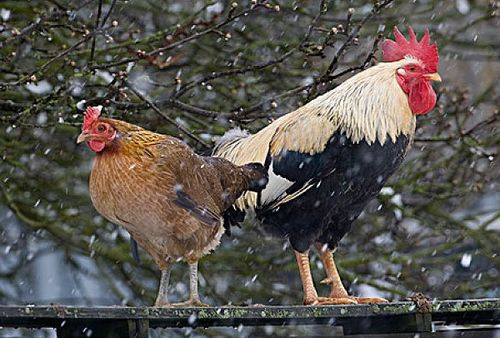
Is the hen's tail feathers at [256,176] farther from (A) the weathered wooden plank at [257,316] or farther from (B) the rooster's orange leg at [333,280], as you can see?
(A) the weathered wooden plank at [257,316]

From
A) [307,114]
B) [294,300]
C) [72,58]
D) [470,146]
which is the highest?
[307,114]

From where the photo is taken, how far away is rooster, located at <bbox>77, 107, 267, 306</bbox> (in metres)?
3.71

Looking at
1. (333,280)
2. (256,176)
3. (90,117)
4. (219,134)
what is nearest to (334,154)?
(256,176)

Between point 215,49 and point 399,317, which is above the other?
point 399,317

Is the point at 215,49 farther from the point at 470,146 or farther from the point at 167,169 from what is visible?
the point at 167,169

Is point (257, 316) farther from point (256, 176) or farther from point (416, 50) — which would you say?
point (416, 50)

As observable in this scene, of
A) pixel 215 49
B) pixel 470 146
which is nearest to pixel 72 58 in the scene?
pixel 215 49

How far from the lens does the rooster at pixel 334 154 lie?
442 cm

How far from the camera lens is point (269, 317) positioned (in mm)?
3633

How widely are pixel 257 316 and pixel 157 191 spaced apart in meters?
0.60

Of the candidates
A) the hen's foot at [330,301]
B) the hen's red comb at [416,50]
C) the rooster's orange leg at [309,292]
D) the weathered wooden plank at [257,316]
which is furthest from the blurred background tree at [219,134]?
the weathered wooden plank at [257,316]

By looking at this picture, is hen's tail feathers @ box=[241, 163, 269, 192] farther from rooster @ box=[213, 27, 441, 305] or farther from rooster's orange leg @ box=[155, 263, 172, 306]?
rooster's orange leg @ box=[155, 263, 172, 306]

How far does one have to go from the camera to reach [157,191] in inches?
147

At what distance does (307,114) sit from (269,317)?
120 centimetres
